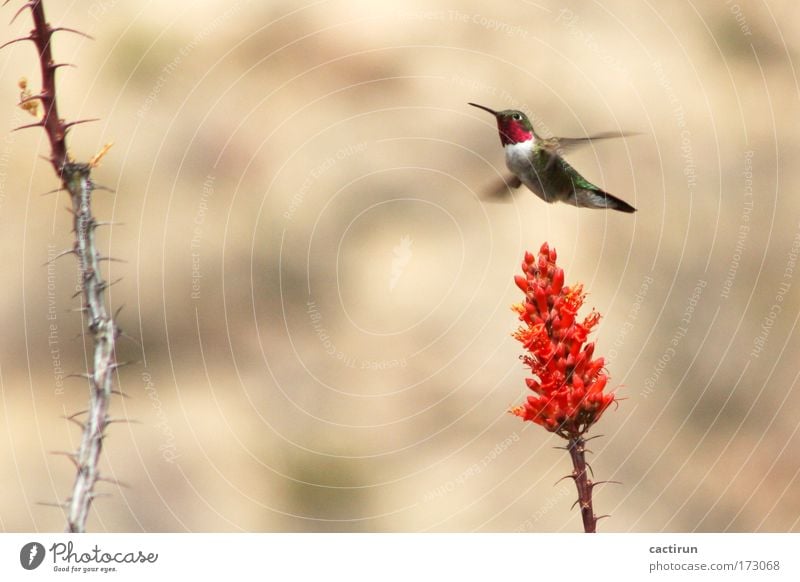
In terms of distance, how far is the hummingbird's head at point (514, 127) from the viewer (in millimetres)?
2229

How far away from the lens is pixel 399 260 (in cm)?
260

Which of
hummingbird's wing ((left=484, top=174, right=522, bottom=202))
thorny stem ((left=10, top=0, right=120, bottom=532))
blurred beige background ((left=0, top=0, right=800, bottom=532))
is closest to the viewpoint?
thorny stem ((left=10, top=0, right=120, bottom=532))

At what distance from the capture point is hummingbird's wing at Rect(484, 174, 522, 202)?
7.55ft

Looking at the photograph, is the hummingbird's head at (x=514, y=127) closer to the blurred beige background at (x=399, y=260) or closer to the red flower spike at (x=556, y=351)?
the blurred beige background at (x=399, y=260)

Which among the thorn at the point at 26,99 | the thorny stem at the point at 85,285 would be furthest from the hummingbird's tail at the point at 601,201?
the thorn at the point at 26,99

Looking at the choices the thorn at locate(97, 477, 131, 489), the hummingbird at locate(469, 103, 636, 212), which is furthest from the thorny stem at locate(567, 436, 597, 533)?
the thorn at locate(97, 477, 131, 489)

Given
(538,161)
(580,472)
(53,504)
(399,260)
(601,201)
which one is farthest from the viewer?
(399,260)

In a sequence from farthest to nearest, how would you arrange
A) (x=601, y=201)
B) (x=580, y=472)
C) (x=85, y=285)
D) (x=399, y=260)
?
(x=399, y=260)
(x=601, y=201)
(x=85, y=285)
(x=580, y=472)

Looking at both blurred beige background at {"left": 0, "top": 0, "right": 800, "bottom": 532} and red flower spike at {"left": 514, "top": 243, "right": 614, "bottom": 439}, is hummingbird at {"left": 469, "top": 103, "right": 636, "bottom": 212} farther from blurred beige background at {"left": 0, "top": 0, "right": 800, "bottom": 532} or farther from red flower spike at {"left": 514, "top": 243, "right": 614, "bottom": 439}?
red flower spike at {"left": 514, "top": 243, "right": 614, "bottom": 439}

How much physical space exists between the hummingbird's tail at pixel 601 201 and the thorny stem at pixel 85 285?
1193mm

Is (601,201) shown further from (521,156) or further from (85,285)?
(85,285)

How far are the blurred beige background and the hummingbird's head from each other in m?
0.16

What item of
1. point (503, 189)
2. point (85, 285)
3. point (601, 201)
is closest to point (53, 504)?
point (85, 285)

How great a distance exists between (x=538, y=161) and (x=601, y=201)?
0.33m
